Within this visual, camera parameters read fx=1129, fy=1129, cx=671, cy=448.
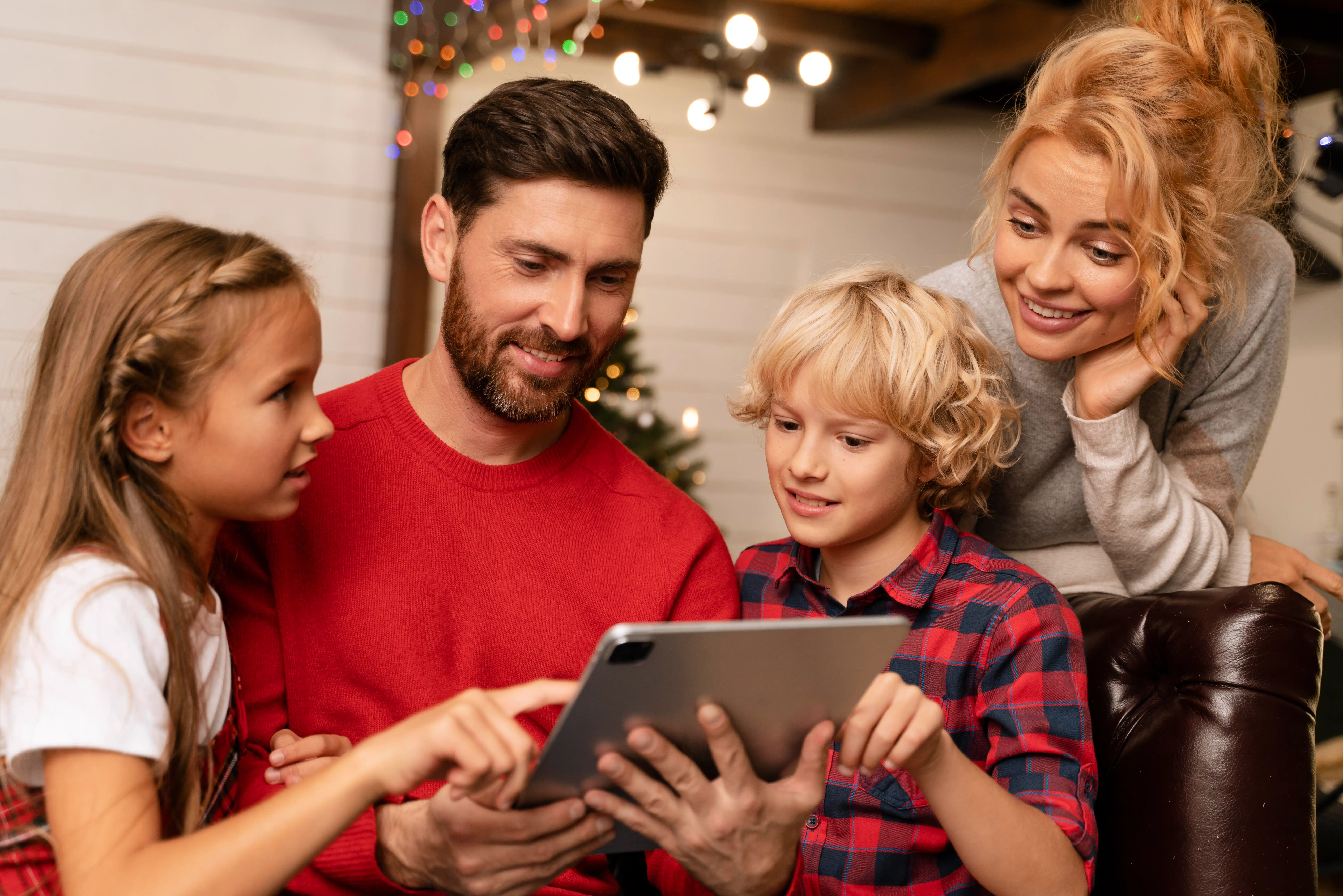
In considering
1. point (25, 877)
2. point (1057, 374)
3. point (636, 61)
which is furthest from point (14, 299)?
point (1057, 374)

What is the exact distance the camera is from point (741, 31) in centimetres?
311

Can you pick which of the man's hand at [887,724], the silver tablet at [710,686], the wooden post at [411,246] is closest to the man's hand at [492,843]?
the silver tablet at [710,686]

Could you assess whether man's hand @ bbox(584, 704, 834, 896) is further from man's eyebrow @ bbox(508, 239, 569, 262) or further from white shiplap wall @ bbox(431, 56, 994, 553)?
white shiplap wall @ bbox(431, 56, 994, 553)

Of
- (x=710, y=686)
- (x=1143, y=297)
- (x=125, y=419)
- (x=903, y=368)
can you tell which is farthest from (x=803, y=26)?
(x=710, y=686)

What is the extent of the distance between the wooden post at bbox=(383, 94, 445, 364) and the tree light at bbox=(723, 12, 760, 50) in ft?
3.83

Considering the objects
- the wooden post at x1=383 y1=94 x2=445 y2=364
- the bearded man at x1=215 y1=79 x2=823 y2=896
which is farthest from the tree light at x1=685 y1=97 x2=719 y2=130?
the bearded man at x1=215 y1=79 x2=823 y2=896

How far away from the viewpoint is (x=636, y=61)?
3.34m

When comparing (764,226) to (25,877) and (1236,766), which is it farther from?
(25,877)

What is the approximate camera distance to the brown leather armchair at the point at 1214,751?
47.8 inches

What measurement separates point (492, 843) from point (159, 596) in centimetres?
38

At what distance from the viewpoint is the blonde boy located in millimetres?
1232

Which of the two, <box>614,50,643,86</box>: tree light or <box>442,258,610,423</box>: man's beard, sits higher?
<box>614,50,643,86</box>: tree light

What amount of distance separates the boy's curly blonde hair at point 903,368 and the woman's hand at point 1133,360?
3.9 inches

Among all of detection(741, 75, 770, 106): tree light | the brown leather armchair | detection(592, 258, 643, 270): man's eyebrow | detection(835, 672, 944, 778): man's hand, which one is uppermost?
detection(741, 75, 770, 106): tree light
